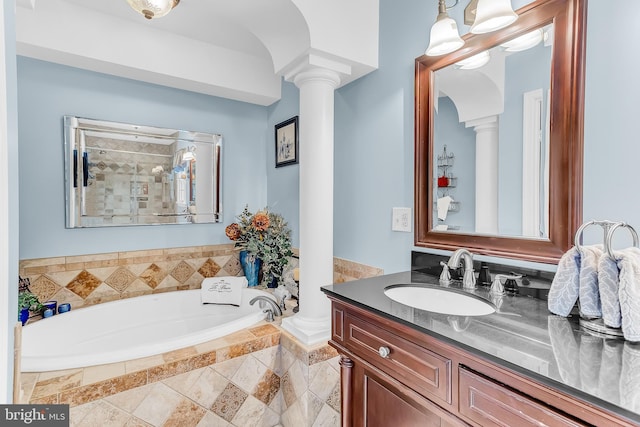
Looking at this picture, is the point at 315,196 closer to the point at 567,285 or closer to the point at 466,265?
the point at 466,265

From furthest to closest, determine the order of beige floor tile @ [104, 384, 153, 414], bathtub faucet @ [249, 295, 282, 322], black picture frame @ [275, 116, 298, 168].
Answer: black picture frame @ [275, 116, 298, 168], bathtub faucet @ [249, 295, 282, 322], beige floor tile @ [104, 384, 153, 414]

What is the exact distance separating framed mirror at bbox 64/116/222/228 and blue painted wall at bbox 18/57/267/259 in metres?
0.06

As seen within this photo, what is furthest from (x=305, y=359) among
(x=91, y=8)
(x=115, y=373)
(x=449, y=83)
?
(x=91, y=8)

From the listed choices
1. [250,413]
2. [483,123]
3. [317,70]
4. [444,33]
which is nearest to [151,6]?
[317,70]

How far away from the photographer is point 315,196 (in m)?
1.75

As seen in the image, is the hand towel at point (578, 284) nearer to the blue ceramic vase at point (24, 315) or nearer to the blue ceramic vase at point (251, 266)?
the blue ceramic vase at point (251, 266)

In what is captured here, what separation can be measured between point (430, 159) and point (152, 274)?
222 centimetres

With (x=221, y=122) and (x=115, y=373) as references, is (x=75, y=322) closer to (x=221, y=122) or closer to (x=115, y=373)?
(x=115, y=373)

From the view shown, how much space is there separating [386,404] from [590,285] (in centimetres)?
72

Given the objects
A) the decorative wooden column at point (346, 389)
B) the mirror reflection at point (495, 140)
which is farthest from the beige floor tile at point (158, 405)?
the mirror reflection at point (495, 140)

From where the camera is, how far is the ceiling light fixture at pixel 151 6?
1354 millimetres

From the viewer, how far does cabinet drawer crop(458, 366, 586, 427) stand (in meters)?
0.63

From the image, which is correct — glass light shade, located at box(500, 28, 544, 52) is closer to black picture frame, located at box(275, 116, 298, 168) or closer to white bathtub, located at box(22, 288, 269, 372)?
black picture frame, located at box(275, 116, 298, 168)

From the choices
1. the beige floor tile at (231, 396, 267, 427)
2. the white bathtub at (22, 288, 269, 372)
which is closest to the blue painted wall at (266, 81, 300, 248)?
the white bathtub at (22, 288, 269, 372)
